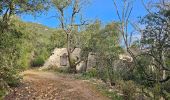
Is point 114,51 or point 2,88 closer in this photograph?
point 2,88

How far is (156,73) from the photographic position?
26.2 meters

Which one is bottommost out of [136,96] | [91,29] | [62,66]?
[136,96]

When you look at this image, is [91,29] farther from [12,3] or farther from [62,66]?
[12,3]

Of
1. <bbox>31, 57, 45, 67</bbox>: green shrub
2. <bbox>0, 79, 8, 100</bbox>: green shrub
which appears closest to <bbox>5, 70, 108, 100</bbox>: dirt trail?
<bbox>0, 79, 8, 100</bbox>: green shrub

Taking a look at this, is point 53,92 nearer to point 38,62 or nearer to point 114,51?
point 114,51

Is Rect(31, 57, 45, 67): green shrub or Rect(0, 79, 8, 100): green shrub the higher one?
Rect(31, 57, 45, 67): green shrub

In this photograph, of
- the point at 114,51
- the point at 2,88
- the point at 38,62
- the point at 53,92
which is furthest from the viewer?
the point at 38,62

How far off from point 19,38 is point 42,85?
12.9 feet

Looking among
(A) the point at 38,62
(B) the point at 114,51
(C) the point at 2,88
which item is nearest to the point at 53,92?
(C) the point at 2,88

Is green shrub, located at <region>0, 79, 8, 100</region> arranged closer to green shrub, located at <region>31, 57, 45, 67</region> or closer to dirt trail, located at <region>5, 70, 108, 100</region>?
dirt trail, located at <region>5, 70, 108, 100</region>

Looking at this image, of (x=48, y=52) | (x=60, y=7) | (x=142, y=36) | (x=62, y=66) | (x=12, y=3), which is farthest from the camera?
(x=48, y=52)

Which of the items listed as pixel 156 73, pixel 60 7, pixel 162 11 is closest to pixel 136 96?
pixel 156 73

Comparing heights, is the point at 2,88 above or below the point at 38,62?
below

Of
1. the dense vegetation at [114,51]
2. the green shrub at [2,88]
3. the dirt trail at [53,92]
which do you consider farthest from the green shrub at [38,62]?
the green shrub at [2,88]
